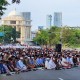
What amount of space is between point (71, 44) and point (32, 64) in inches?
4378

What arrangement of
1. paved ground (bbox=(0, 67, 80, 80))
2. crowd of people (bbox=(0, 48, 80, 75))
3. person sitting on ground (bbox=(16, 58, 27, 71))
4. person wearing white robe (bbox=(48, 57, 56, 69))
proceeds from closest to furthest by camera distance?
1. paved ground (bbox=(0, 67, 80, 80))
2. crowd of people (bbox=(0, 48, 80, 75))
3. person sitting on ground (bbox=(16, 58, 27, 71))
4. person wearing white robe (bbox=(48, 57, 56, 69))

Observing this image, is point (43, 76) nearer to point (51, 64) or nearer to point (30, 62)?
point (30, 62)

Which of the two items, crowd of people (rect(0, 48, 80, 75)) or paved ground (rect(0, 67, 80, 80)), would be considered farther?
crowd of people (rect(0, 48, 80, 75))

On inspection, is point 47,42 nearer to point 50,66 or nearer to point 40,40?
point 40,40

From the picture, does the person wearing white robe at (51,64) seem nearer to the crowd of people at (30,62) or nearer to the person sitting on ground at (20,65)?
the crowd of people at (30,62)

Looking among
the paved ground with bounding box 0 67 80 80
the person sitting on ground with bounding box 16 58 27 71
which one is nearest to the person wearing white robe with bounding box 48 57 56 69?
the person sitting on ground with bounding box 16 58 27 71

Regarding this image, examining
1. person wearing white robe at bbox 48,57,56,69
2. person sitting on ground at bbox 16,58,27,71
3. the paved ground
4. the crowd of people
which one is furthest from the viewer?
person wearing white robe at bbox 48,57,56,69

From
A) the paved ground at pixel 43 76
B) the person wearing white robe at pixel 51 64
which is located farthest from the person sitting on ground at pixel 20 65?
the person wearing white robe at pixel 51 64

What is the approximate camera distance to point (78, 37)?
159125 mm

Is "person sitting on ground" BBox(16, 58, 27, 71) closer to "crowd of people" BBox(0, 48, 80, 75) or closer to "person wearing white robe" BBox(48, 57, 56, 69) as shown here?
"crowd of people" BBox(0, 48, 80, 75)

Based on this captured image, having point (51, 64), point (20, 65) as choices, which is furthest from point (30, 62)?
point (20, 65)

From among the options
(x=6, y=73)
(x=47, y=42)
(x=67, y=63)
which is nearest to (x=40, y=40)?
(x=47, y=42)

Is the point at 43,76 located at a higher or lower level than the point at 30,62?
lower

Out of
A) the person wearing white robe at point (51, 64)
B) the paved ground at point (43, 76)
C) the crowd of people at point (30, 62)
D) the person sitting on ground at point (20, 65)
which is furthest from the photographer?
the person wearing white robe at point (51, 64)
